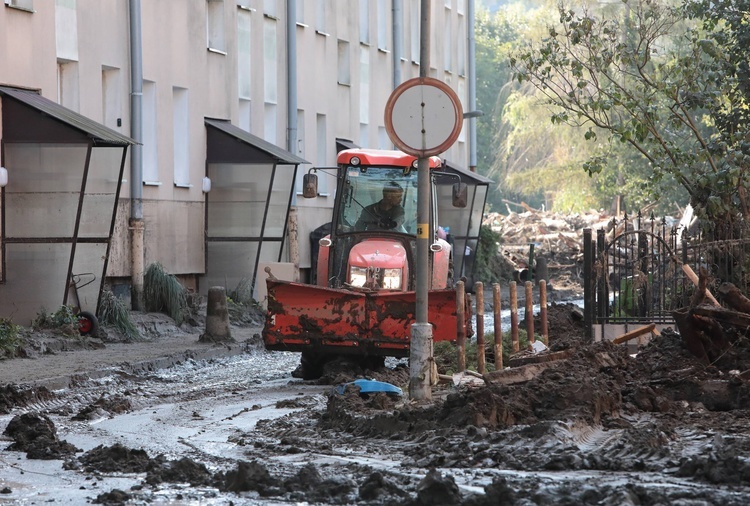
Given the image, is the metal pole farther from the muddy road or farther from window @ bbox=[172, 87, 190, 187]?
window @ bbox=[172, 87, 190, 187]

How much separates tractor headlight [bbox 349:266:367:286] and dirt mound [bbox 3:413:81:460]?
21.7 feet

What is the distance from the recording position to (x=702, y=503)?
7.61 metres

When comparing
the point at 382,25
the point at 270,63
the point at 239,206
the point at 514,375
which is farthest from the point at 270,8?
the point at 514,375

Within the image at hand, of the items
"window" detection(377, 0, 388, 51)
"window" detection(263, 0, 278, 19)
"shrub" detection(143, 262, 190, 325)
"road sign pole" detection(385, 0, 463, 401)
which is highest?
"window" detection(377, 0, 388, 51)

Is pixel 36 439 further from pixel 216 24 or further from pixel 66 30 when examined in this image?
pixel 216 24

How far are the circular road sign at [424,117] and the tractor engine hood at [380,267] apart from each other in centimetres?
470

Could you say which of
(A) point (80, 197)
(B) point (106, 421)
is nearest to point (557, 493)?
(B) point (106, 421)

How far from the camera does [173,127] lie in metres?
30.1

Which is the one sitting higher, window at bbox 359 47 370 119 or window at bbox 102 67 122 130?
window at bbox 359 47 370 119

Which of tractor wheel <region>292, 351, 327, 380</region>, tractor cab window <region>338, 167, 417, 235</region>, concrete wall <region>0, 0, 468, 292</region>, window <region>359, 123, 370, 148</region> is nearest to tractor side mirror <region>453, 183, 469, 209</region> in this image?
tractor cab window <region>338, 167, 417, 235</region>

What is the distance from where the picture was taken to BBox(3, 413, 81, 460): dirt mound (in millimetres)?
10445

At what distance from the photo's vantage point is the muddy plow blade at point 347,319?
54.8 ft

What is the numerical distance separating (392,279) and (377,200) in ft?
4.45

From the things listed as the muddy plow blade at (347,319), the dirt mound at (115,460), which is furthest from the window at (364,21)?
the dirt mound at (115,460)
